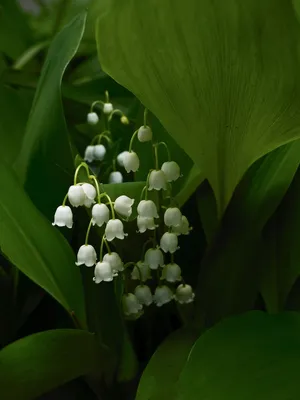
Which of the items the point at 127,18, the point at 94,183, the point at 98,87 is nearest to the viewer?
the point at 127,18

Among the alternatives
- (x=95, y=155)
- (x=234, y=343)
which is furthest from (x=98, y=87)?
(x=234, y=343)

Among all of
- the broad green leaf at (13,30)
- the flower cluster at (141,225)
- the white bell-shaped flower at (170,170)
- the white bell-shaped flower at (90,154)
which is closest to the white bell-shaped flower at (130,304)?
the flower cluster at (141,225)

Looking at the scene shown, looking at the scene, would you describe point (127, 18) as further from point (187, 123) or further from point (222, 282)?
point (222, 282)

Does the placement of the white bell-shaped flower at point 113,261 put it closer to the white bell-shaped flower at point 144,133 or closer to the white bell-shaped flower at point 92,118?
the white bell-shaped flower at point 144,133

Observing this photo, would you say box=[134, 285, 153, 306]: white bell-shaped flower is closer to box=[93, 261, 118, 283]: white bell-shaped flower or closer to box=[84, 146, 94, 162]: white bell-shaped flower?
box=[93, 261, 118, 283]: white bell-shaped flower

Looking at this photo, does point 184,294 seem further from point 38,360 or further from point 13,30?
point 13,30

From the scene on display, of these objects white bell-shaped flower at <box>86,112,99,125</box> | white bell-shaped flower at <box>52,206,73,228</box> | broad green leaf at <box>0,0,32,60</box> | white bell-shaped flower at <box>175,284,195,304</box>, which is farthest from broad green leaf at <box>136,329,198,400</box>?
broad green leaf at <box>0,0,32,60</box>
